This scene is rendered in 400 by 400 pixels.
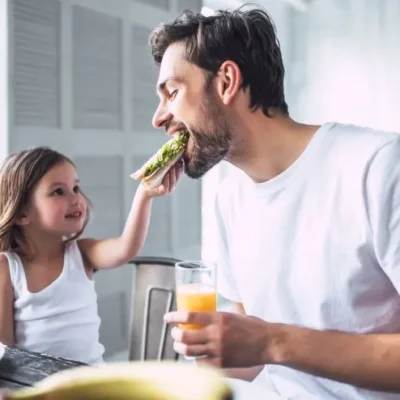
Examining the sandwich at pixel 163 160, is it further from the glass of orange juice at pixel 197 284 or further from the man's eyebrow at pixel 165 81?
the glass of orange juice at pixel 197 284

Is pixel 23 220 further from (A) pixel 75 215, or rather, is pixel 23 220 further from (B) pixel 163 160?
(B) pixel 163 160

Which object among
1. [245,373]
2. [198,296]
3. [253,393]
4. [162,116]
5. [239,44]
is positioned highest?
[239,44]

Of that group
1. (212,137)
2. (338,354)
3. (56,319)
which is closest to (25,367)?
(338,354)

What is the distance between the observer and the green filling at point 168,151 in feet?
4.40

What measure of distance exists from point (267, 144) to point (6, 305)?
2.79 ft

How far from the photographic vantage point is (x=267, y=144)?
3.89 feet

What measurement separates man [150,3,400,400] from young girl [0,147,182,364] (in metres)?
0.34

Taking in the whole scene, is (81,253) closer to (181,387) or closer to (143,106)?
(143,106)

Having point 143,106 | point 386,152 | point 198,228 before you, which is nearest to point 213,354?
point 386,152

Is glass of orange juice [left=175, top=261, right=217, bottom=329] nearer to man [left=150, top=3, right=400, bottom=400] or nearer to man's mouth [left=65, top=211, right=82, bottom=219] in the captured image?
man [left=150, top=3, right=400, bottom=400]

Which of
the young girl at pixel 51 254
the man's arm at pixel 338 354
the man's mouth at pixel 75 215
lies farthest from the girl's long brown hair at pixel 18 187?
the man's arm at pixel 338 354

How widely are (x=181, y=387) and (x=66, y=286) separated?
1274 millimetres

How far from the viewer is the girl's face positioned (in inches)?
64.8

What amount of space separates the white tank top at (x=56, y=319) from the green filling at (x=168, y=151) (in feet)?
1.33
